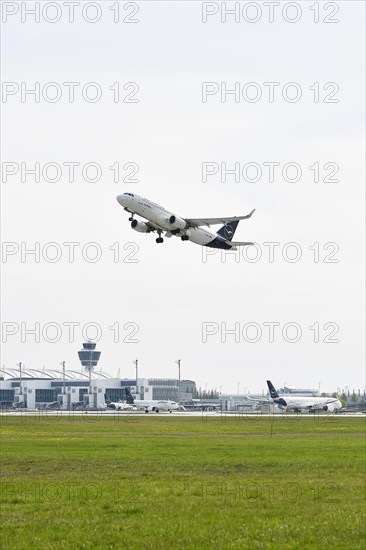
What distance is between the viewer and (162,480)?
36875mm

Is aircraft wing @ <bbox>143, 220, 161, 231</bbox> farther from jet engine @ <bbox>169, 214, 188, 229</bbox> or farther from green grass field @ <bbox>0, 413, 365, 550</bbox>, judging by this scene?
green grass field @ <bbox>0, 413, 365, 550</bbox>

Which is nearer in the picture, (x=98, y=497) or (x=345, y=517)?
(x=345, y=517)

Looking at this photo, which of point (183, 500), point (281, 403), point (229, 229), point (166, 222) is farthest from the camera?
point (281, 403)

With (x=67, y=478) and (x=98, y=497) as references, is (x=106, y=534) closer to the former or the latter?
(x=98, y=497)

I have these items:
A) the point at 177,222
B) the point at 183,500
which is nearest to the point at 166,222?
the point at 177,222

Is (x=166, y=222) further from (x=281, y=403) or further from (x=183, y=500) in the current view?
(x=281, y=403)

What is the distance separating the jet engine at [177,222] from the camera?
84.9 m

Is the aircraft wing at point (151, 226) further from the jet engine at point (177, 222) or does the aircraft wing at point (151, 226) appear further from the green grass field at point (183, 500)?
the green grass field at point (183, 500)

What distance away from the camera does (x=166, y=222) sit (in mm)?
84562

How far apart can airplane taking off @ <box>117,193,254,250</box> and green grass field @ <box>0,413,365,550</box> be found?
32.3 meters

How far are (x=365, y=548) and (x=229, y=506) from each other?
7.41 meters

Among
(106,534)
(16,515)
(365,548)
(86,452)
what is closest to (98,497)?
(16,515)

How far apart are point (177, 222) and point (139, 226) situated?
11.0ft

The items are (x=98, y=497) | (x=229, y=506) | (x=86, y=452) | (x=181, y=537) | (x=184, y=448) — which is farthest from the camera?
(x=184, y=448)
